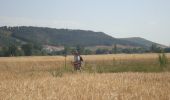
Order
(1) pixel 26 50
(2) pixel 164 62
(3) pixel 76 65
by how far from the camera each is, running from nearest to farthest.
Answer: (3) pixel 76 65 < (2) pixel 164 62 < (1) pixel 26 50

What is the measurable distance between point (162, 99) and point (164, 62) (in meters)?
20.1

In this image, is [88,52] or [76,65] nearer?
[76,65]

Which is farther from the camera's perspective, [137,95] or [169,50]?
[169,50]

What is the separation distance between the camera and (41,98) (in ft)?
33.1

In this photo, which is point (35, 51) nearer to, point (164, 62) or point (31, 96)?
point (164, 62)

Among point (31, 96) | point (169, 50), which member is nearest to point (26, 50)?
point (169, 50)

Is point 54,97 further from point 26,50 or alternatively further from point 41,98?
point 26,50

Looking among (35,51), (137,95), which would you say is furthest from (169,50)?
(137,95)

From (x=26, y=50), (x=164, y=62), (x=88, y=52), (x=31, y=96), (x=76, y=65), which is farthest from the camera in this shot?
(x=88, y=52)

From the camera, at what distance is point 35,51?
130m

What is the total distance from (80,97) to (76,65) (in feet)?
48.7

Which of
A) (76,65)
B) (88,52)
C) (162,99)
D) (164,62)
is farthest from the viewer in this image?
(88,52)

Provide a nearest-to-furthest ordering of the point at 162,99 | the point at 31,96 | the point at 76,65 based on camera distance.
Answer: the point at 162,99 → the point at 31,96 → the point at 76,65

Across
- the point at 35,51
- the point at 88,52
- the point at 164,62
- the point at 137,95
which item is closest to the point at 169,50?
the point at 88,52
